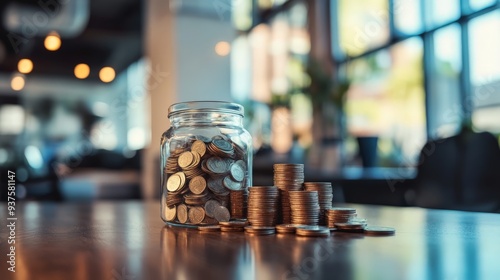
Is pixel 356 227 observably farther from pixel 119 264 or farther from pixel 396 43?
pixel 396 43

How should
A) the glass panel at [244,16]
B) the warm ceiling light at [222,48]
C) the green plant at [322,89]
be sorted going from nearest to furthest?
A: the warm ceiling light at [222,48]
the green plant at [322,89]
the glass panel at [244,16]

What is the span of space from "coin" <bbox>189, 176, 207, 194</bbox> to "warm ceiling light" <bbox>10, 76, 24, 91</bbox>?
6.60 m

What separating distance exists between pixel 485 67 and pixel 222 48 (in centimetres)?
244

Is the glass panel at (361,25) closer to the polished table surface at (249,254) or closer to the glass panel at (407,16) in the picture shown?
the glass panel at (407,16)

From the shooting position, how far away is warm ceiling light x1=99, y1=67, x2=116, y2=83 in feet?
24.3

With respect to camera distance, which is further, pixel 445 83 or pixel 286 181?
pixel 445 83

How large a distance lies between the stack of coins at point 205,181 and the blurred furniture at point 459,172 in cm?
188

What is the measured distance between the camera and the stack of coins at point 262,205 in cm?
92

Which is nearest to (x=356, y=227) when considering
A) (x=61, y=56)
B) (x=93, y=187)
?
(x=93, y=187)

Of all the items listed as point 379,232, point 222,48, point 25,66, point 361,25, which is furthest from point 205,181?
point 25,66

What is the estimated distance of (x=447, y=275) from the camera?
1.80ft

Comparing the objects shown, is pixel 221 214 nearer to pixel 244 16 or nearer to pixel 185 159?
pixel 185 159

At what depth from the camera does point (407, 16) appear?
213 inches

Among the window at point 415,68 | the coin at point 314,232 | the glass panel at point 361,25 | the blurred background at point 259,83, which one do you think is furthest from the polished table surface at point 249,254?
the glass panel at point 361,25
